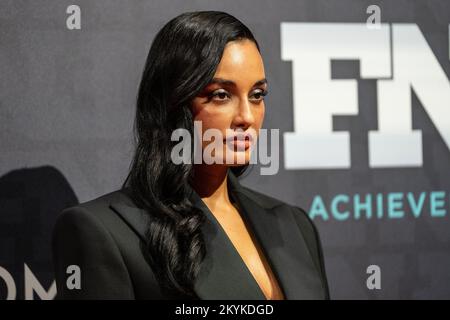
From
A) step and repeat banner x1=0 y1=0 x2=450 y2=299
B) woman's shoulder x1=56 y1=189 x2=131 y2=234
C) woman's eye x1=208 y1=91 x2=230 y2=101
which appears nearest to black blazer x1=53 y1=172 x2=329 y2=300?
woman's shoulder x1=56 y1=189 x2=131 y2=234

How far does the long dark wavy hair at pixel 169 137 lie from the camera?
1.73 meters

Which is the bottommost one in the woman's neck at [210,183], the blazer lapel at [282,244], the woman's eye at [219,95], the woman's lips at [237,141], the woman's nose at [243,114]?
the blazer lapel at [282,244]

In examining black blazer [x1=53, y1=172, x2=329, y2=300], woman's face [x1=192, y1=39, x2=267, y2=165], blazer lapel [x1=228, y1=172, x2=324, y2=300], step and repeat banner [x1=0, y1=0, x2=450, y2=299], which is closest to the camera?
black blazer [x1=53, y1=172, x2=329, y2=300]

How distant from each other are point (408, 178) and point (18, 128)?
5.43 feet

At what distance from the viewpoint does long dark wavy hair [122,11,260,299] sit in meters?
1.73

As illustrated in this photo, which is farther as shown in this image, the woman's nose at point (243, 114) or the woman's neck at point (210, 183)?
the woman's neck at point (210, 183)

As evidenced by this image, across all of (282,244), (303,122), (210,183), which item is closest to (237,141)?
(210,183)

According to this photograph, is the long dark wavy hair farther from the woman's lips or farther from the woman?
the woman's lips

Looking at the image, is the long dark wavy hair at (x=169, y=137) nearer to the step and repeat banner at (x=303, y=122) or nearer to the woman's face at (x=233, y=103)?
the woman's face at (x=233, y=103)

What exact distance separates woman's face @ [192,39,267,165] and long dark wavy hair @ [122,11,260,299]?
30mm

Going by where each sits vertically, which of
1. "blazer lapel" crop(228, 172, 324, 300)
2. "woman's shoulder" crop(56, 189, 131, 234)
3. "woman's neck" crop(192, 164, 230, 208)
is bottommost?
"blazer lapel" crop(228, 172, 324, 300)

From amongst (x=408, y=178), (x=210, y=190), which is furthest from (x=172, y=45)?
(x=408, y=178)

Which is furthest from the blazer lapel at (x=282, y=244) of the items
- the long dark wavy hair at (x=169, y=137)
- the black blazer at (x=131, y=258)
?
the long dark wavy hair at (x=169, y=137)

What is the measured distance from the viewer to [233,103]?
183 centimetres
